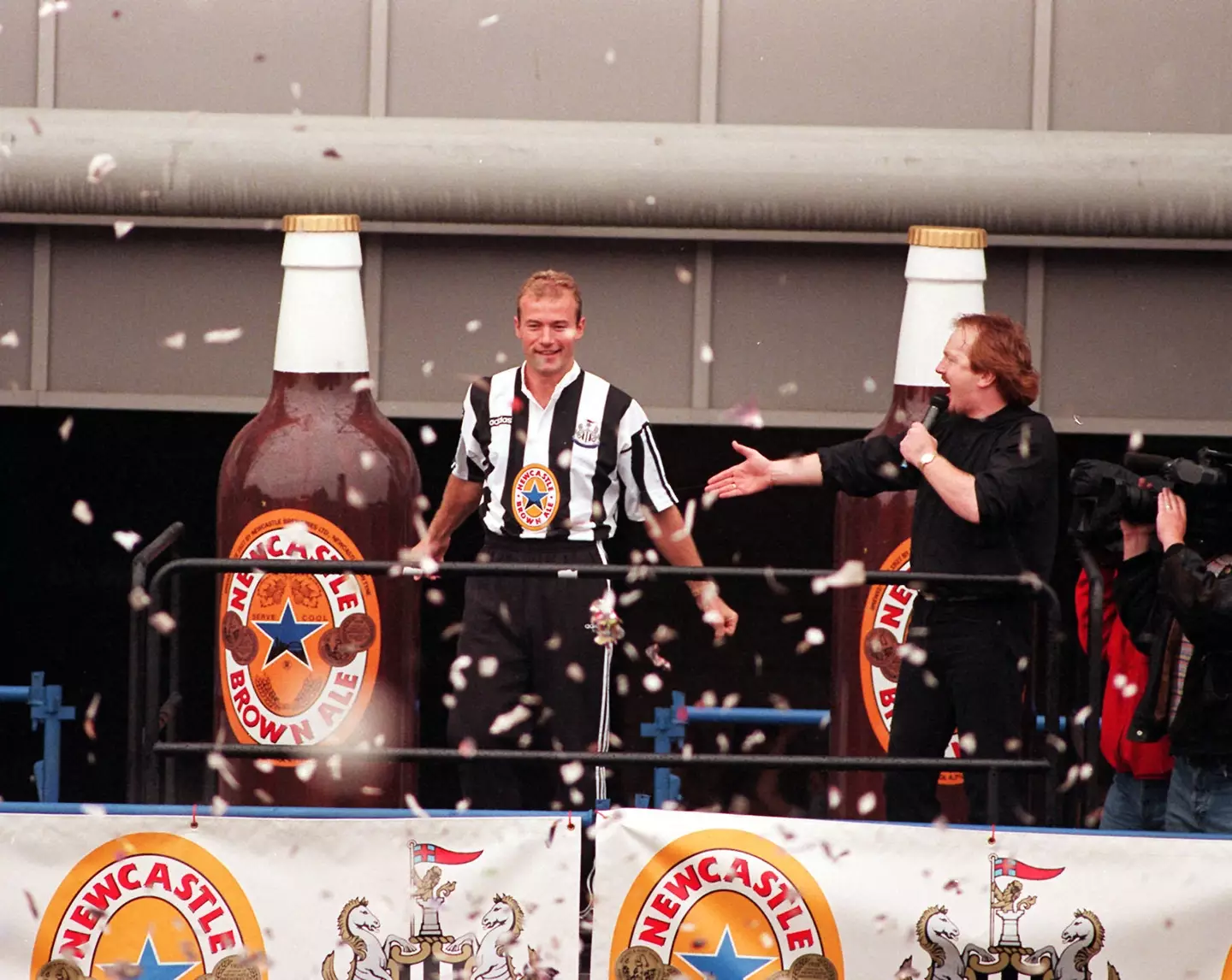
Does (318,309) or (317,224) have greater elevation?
(317,224)

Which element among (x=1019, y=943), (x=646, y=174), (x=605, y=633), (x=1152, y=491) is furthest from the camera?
(x=646, y=174)

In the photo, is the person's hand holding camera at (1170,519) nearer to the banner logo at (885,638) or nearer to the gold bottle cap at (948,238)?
the banner logo at (885,638)

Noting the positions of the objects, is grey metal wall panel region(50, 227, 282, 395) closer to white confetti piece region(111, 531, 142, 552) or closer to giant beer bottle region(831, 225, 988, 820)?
white confetti piece region(111, 531, 142, 552)

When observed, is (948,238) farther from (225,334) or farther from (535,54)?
(225,334)

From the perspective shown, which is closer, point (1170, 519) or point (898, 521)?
point (1170, 519)

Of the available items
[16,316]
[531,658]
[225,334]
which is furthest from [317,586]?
[16,316]

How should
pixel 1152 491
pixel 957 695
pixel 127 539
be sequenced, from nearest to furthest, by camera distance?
pixel 1152 491 < pixel 957 695 < pixel 127 539

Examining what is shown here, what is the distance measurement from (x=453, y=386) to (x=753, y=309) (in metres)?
0.96

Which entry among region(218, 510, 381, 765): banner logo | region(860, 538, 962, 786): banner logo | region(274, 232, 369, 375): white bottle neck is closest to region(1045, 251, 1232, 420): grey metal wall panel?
region(860, 538, 962, 786): banner logo

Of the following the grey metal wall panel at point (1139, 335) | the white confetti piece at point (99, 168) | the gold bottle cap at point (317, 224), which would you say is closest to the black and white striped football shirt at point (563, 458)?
the gold bottle cap at point (317, 224)

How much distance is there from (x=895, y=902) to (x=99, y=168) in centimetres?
316

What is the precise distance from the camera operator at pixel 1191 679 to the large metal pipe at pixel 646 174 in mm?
1521

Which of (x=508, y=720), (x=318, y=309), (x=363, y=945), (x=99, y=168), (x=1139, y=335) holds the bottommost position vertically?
(x=363, y=945)

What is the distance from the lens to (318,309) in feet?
15.6
